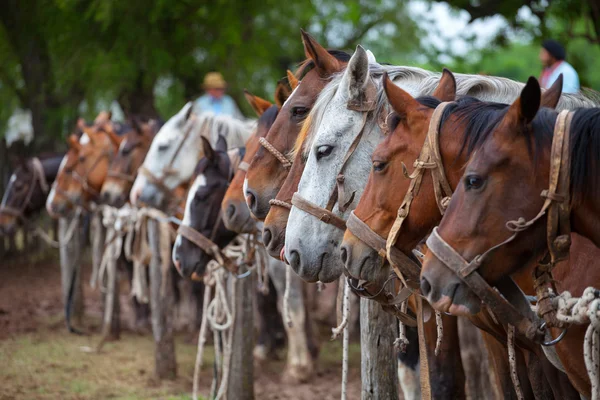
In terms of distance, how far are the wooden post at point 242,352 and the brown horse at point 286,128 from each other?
1.72 meters

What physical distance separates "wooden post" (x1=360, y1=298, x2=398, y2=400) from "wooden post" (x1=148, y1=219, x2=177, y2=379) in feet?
11.3

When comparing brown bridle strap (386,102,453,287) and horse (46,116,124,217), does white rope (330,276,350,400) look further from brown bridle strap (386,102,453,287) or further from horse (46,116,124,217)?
horse (46,116,124,217)

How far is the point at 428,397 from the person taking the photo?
3320mm

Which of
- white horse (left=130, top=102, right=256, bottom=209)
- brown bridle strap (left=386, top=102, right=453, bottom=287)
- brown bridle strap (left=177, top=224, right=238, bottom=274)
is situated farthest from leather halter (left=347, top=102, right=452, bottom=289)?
white horse (left=130, top=102, right=256, bottom=209)

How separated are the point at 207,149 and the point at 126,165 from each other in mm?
3182

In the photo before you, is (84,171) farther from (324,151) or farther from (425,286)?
(425,286)

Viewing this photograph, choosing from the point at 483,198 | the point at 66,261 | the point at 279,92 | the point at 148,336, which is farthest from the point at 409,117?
the point at 66,261

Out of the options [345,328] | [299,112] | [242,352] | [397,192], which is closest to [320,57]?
[299,112]

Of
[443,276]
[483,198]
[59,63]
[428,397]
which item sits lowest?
[428,397]

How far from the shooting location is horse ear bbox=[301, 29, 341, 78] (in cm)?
394

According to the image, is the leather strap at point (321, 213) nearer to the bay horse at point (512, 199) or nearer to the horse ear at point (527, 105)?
the bay horse at point (512, 199)

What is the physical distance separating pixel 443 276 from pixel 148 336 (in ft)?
24.6

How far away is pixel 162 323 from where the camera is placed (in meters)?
7.24

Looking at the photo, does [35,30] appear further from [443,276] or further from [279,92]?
[443,276]
